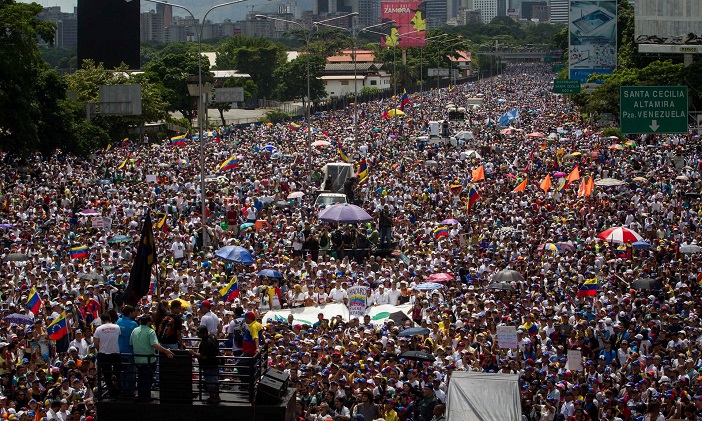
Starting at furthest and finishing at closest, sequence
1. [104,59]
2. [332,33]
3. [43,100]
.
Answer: [332,33] → [104,59] → [43,100]

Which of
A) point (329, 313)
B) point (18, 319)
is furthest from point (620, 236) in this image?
point (18, 319)

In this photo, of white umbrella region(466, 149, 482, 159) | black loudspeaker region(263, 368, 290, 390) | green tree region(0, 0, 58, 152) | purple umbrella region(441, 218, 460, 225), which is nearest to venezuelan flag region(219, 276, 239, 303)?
purple umbrella region(441, 218, 460, 225)

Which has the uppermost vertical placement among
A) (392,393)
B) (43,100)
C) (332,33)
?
(332,33)

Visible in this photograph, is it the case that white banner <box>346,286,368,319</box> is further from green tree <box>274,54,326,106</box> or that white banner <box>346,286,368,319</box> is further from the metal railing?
green tree <box>274,54,326,106</box>

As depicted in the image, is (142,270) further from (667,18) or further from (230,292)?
(667,18)

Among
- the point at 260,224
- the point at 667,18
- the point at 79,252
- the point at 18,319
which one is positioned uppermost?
the point at 667,18

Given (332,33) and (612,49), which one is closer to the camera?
(612,49)

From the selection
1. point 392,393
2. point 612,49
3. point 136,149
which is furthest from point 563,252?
point 612,49

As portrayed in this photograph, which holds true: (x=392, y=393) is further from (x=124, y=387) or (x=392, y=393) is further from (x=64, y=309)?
(x=64, y=309)

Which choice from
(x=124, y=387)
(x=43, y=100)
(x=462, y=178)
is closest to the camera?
(x=124, y=387)
